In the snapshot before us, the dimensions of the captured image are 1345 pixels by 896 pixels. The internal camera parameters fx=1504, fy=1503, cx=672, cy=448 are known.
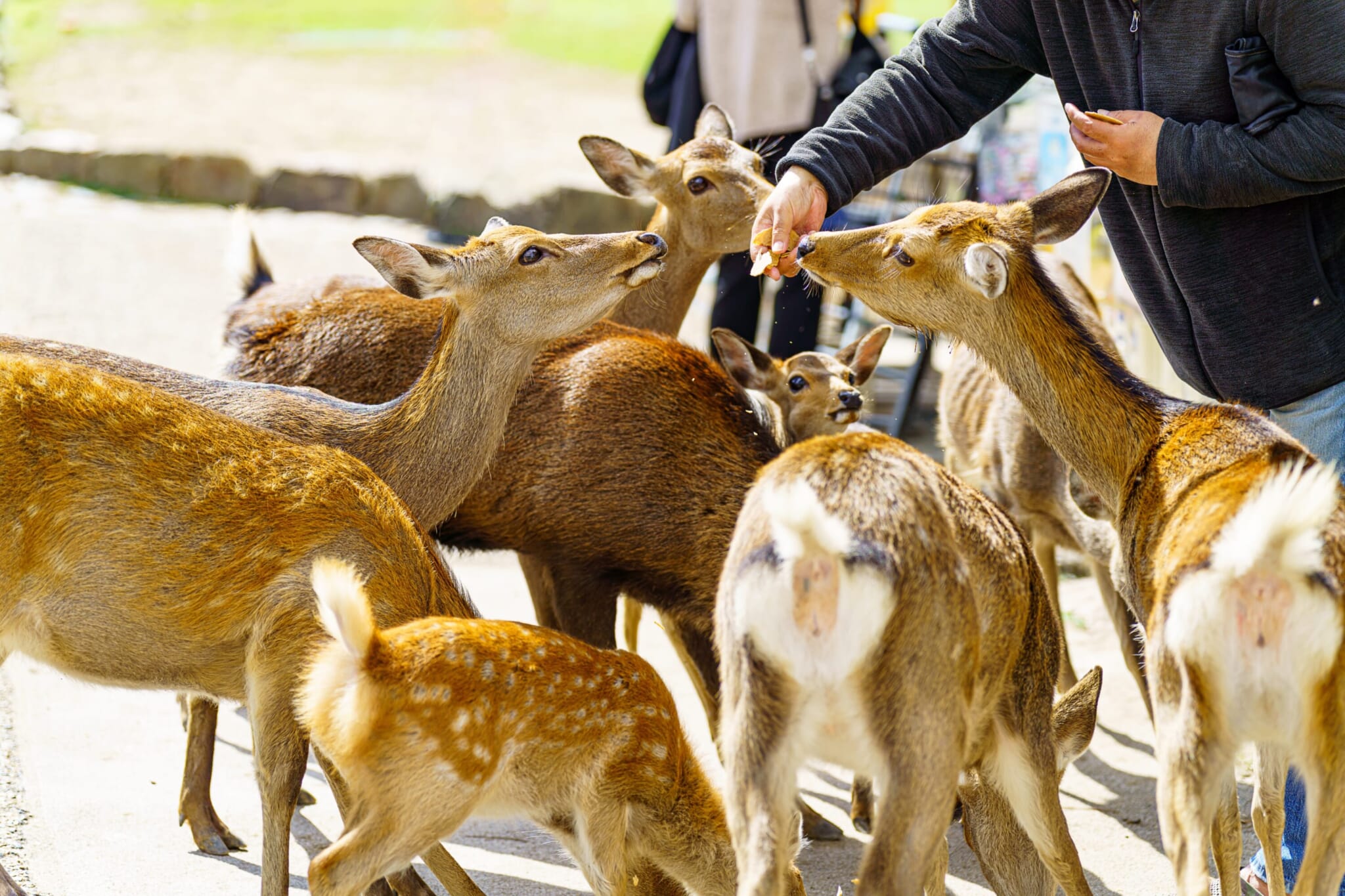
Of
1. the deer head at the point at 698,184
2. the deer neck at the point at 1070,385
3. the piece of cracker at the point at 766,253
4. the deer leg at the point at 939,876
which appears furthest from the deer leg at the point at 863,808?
the deer head at the point at 698,184

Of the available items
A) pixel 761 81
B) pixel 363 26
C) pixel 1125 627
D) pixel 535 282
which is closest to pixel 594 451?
pixel 535 282

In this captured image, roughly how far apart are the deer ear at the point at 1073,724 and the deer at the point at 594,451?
100 cm

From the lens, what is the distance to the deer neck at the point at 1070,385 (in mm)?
3709

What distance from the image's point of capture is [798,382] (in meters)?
5.07

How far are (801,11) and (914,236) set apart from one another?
3.14 meters

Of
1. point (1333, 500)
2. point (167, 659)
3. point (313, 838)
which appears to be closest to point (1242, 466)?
point (1333, 500)

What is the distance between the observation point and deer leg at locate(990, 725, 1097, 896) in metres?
3.37

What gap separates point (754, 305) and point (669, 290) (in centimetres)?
108

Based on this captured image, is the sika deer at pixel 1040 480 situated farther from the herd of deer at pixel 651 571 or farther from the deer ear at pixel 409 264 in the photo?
the deer ear at pixel 409 264

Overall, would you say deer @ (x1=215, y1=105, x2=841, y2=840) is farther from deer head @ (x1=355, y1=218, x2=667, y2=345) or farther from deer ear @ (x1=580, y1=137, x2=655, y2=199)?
deer ear @ (x1=580, y1=137, x2=655, y2=199)

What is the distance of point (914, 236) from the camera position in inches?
152

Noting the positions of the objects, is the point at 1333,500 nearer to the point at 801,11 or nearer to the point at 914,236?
the point at 914,236

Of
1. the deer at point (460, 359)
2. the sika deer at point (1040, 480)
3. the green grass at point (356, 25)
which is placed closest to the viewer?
the deer at point (460, 359)

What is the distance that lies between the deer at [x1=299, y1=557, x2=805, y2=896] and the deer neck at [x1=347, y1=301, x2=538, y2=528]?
0.80 metres
